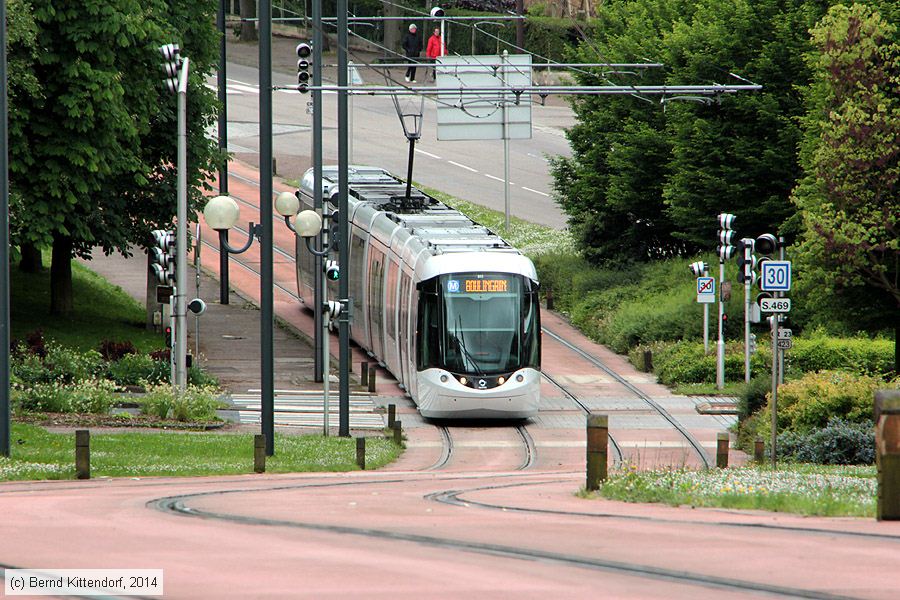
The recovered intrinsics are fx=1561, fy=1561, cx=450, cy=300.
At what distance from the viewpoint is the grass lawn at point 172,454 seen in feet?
63.0

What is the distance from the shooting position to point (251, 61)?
85438 millimetres

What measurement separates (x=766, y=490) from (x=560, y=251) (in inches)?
1375

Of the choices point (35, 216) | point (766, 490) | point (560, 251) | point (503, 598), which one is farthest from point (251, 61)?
point (503, 598)

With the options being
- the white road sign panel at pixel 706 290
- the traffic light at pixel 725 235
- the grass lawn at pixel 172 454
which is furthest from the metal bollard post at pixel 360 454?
the white road sign panel at pixel 706 290

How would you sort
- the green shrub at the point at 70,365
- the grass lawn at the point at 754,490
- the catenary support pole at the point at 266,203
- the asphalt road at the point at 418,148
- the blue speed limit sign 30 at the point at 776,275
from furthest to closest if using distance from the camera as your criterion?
the asphalt road at the point at 418,148 → the green shrub at the point at 70,365 → the blue speed limit sign 30 at the point at 776,275 → the catenary support pole at the point at 266,203 → the grass lawn at the point at 754,490

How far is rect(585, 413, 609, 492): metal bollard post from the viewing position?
15.1 meters

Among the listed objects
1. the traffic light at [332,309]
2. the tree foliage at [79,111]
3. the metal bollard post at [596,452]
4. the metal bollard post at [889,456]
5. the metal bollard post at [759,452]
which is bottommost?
the metal bollard post at [759,452]

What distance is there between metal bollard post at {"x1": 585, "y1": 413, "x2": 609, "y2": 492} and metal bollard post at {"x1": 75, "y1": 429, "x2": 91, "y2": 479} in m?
6.33

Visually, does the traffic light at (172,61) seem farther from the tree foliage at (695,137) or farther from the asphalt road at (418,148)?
the asphalt road at (418,148)

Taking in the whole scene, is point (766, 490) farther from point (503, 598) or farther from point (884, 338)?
point (884, 338)

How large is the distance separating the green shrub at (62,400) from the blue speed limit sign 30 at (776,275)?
11651 mm

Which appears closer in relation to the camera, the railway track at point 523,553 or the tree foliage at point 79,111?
the railway track at point 523,553

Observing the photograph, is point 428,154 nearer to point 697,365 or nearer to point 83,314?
point 83,314

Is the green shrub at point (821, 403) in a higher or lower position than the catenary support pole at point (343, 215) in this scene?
lower
